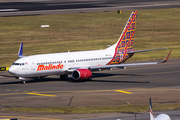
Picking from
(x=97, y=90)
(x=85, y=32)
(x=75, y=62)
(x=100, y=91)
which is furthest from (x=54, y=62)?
(x=85, y=32)

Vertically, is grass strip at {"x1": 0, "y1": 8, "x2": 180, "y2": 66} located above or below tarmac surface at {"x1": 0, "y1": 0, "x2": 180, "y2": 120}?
above

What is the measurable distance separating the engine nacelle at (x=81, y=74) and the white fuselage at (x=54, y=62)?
1.68 meters

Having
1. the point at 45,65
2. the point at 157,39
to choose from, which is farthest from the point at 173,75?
the point at 157,39

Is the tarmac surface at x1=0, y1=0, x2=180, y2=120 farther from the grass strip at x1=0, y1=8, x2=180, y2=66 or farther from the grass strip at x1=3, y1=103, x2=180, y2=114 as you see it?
the grass strip at x1=0, y1=8, x2=180, y2=66

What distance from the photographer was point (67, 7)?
→ 14300cm

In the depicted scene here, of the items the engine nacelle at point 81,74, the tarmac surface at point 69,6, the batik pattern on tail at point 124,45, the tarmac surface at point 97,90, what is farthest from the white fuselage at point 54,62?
the tarmac surface at point 69,6

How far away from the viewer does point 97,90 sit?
51.4m

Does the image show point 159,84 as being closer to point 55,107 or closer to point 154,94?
point 154,94

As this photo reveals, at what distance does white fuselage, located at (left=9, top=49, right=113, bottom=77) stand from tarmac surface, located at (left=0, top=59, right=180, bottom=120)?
5.99 feet

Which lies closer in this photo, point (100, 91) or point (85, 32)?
point (100, 91)

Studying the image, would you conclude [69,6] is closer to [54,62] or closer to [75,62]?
[75,62]

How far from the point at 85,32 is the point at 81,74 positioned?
184ft

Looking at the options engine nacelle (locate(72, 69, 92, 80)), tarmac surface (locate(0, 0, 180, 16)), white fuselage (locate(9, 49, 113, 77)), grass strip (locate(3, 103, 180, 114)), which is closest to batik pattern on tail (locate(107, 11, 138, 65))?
white fuselage (locate(9, 49, 113, 77))

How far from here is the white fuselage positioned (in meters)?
55.6
